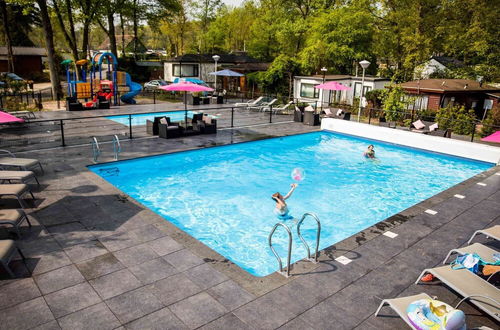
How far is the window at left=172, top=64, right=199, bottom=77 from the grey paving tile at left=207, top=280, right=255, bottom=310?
116ft

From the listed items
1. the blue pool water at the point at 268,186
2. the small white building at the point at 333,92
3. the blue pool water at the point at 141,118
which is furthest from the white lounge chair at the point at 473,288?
the small white building at the point at 333,92

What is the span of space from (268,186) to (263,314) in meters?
7.84

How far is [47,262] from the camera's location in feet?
20.3

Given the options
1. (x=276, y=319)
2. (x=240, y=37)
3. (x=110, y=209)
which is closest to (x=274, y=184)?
(x=110, y=209)

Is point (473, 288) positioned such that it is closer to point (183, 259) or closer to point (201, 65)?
point (183, 259)

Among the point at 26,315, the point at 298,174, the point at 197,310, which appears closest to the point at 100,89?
the point at 298,174

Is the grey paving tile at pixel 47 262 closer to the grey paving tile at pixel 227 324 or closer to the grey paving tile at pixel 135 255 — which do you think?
the grey paving tile at pixel 135 255

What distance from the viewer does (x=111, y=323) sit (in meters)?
4.80

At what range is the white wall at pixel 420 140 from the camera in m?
15.7

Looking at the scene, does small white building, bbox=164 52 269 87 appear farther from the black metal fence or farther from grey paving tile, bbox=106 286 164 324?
grey paving tile, bbox=106 286 164 324

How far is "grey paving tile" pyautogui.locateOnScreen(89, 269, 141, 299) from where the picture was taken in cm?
547

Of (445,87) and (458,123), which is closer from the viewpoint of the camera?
(458,123)

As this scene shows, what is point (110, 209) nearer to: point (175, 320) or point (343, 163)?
point (175, 320)

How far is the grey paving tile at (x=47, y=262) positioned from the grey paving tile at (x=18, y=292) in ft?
1.00
